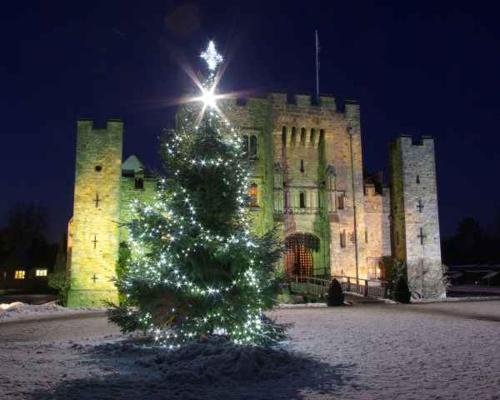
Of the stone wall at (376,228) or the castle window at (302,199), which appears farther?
the stone wall at (376,228)

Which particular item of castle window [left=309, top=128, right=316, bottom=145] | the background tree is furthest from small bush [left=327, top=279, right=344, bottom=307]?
the background tree

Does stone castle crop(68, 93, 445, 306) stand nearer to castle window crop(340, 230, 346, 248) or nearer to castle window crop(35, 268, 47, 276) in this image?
castle window crop(340, 230, 346, 248)

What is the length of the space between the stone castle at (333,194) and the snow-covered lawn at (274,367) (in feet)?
51.0

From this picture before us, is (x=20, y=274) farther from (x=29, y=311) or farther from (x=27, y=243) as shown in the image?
(x=29, y=311)

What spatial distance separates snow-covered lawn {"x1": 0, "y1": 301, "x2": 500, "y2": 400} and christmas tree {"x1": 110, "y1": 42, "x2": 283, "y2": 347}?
2.70ft

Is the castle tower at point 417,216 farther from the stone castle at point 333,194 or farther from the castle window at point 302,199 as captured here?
the castle window at point 302,199

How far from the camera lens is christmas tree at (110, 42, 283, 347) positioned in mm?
10773

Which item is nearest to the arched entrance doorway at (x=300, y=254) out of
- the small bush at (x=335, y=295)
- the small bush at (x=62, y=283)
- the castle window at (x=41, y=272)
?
the small bush at (x=335, y=295)

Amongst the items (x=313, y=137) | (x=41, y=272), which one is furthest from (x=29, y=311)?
→ (x=41, y=272)

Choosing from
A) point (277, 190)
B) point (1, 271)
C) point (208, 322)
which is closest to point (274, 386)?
point (208, 322)

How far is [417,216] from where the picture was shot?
Result: 29.1 meters

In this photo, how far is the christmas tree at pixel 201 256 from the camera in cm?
1077

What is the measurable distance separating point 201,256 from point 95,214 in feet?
52.2

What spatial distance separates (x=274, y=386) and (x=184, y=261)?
417 cm
